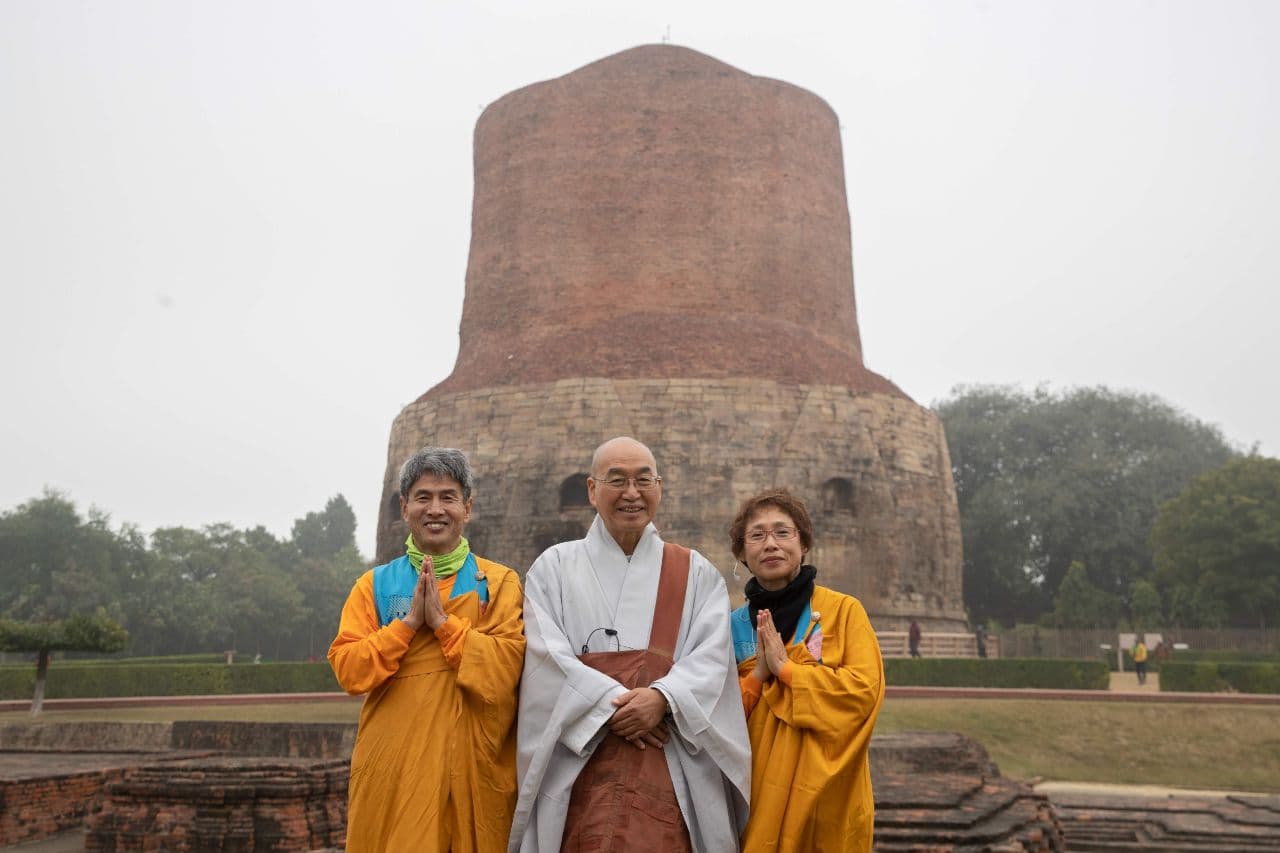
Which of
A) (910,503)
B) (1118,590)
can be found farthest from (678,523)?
(1118,590)

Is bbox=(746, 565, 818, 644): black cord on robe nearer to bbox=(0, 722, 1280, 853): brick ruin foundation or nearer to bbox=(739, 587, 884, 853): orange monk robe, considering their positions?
bbox=(739, 587, 884, 853): orange monk robe

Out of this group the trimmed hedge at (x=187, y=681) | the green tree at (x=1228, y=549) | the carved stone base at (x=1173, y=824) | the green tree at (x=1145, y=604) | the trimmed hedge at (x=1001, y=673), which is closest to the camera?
the carved stone base at (x=1173, y=824)

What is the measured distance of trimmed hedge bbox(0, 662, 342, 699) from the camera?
18.6m

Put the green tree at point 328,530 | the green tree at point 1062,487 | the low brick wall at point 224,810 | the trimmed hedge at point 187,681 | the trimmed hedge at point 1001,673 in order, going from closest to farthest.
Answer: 1. the low brick wall at point 224,810
2. the trimmed hedge at point 1001,673
3. the trimmed hedge at point 187,681
4. the green tree at point 1062,487
5. the green tree at point 328,530

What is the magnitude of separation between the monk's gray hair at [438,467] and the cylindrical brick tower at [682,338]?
15.6 metres

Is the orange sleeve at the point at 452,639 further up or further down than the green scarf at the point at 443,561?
further down

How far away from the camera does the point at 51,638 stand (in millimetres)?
16469

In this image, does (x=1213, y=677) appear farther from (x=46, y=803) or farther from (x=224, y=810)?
(x=46, y=803)

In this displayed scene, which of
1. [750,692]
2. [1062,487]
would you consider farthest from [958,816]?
[1062,487]

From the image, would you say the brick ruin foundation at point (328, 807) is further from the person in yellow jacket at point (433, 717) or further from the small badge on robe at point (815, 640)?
the person in yellow jacket at point (433, 717)

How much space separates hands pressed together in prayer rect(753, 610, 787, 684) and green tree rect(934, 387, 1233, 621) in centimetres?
3237

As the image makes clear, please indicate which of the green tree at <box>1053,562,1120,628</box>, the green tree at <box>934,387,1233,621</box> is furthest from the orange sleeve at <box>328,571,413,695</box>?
the green tree at <box>934,387,1233,621</box>

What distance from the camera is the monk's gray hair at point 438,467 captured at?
127 inches

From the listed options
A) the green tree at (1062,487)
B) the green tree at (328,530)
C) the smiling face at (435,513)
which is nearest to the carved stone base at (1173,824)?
the smiling face at (435,513)
